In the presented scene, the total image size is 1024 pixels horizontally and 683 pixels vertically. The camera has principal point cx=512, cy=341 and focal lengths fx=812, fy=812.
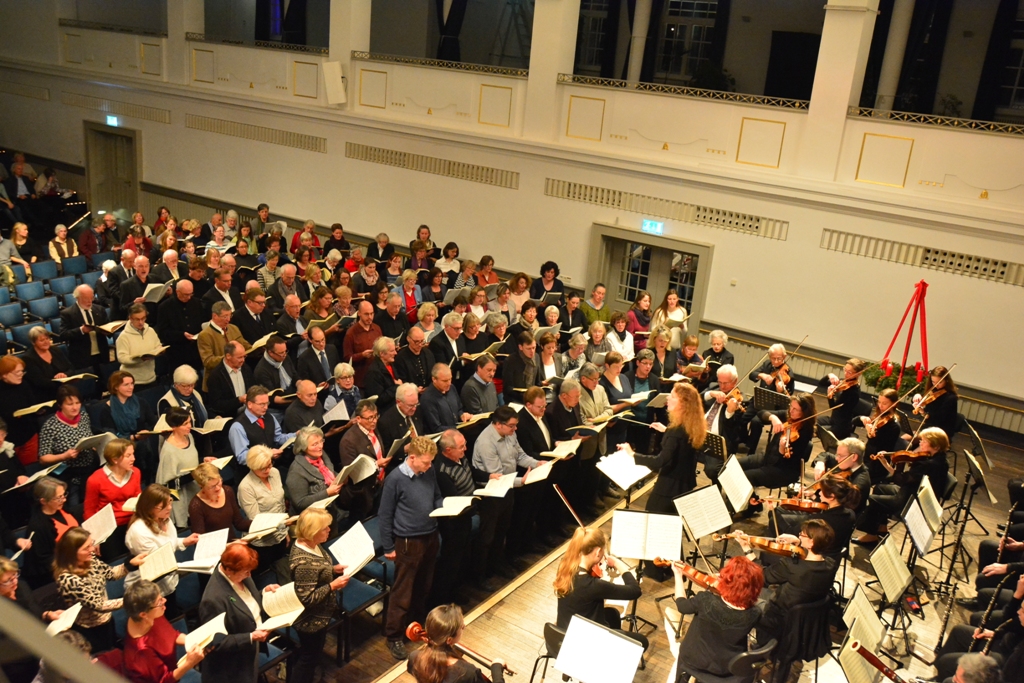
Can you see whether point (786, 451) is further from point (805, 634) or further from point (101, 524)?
point (101, 524)

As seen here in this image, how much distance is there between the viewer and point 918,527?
5.73 meters

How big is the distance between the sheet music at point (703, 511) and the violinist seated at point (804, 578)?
2.07ft

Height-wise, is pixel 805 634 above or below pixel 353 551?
below

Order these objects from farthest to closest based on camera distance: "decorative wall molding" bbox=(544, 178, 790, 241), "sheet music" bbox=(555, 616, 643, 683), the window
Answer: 1. the window
2. "decorative wall molding" bbox=(544, 178, 790, 241)
3. "sheet music" bbox=(555, 616, 643, 683)

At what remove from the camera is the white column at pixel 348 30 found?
44.3 ft

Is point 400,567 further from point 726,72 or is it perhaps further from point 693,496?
point 726,72

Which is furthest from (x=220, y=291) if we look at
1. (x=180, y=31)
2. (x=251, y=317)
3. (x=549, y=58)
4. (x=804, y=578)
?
(x=180, y=31)

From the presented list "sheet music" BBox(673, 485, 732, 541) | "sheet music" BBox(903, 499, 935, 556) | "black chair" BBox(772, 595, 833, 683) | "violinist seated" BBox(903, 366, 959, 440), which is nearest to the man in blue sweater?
"sheet music" BBox(673, 485, 732, 541)

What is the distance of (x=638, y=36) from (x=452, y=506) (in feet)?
32.3

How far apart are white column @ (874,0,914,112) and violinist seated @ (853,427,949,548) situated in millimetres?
5559

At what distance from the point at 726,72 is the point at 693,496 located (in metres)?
10.2

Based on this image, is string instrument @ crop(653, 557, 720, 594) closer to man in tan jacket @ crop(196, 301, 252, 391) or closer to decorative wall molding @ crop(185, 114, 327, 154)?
man in tan jacket @ crop(196, 301, 252, 391)

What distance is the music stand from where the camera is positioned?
763 cm

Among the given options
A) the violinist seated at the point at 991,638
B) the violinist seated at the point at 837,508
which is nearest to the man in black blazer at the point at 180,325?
the violinist seated at the point at 837,508
